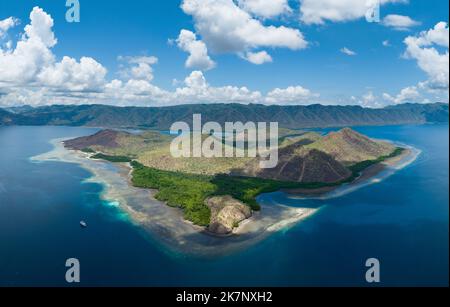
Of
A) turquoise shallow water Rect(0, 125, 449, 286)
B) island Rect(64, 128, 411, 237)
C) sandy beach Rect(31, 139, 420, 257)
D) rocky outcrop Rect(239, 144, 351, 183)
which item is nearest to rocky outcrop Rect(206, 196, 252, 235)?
island Rect(64, 128, 411, 237)

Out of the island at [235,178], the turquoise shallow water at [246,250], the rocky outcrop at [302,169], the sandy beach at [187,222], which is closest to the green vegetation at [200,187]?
the island at [235,178]

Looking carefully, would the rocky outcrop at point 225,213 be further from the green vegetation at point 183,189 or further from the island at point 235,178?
the green vegetation at point 183,189

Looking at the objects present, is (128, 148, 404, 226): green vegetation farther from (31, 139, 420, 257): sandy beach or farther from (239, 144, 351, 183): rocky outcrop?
(239, 144, 351, 183): rocky outcrop

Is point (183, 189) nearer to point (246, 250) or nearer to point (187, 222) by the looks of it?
point (187, 222)

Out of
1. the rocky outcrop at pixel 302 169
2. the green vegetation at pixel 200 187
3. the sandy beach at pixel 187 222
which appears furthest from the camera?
the rocky outcrop at pixel 302 169
